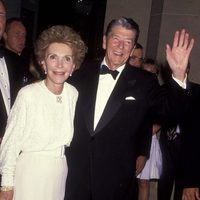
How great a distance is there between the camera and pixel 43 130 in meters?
2.73

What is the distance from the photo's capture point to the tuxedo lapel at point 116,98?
9.81 ft

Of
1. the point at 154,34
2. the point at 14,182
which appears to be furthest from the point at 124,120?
the point at 154,34

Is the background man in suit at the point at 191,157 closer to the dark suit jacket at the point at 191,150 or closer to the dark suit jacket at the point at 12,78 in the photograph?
the dark suit jacket at the point at 191,150

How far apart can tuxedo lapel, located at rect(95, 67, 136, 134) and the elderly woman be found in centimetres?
24

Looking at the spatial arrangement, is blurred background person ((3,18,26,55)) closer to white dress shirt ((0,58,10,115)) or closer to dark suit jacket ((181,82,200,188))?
white dress shirt ((0,58,10,115))

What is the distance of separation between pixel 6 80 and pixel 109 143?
126 centimetres

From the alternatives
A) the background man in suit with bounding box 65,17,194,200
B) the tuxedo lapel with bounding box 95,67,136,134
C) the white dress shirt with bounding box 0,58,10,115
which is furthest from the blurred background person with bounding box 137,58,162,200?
the white dress shirt with bounding box 0,58,10,115

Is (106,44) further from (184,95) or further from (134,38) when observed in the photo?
(184,95)

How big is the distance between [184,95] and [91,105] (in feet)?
2.46

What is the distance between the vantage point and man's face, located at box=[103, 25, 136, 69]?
3.15 meters

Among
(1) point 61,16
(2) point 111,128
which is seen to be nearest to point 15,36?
(2) point 111,128

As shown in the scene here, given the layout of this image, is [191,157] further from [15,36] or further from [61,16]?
[61,16]

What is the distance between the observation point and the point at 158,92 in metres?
3.09

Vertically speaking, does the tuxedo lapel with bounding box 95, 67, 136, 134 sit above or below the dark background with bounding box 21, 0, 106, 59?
below
